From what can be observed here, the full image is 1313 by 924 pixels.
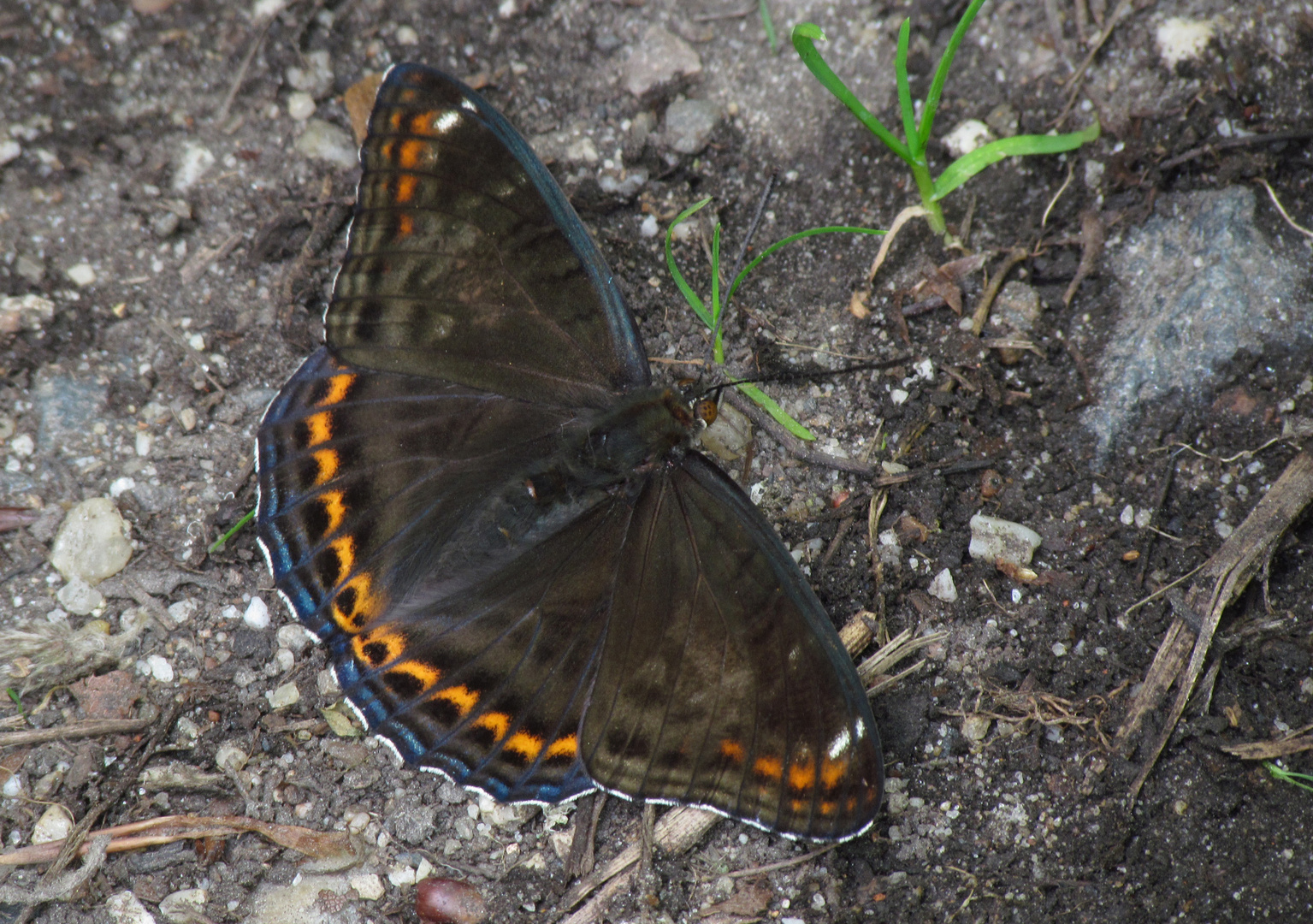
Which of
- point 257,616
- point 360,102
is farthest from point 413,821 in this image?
point 360,102

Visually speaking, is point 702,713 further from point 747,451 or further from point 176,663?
point 176,663

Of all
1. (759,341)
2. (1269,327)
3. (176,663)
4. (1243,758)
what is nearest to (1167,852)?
(1243,758)

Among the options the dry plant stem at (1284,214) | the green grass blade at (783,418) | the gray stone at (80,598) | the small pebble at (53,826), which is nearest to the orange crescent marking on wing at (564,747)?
the green grass blade at (783,418)

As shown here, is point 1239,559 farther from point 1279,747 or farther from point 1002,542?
point 1002,542

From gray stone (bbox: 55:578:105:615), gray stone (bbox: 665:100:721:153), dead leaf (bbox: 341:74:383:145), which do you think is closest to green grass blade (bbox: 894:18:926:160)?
gray stone (bbox: 665:100:721:153)

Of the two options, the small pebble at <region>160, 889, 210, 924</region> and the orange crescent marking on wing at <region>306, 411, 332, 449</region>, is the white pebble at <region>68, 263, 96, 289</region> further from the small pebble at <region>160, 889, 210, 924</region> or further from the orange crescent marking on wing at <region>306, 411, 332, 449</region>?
the small pebble at <region>160, 889, 210, 924</region>

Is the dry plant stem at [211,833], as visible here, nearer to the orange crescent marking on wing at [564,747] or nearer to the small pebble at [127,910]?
the small pebble at [127,910]

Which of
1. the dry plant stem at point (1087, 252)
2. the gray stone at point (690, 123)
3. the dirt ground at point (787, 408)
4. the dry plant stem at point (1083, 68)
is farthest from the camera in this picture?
the gray stone at point (690, 123)
